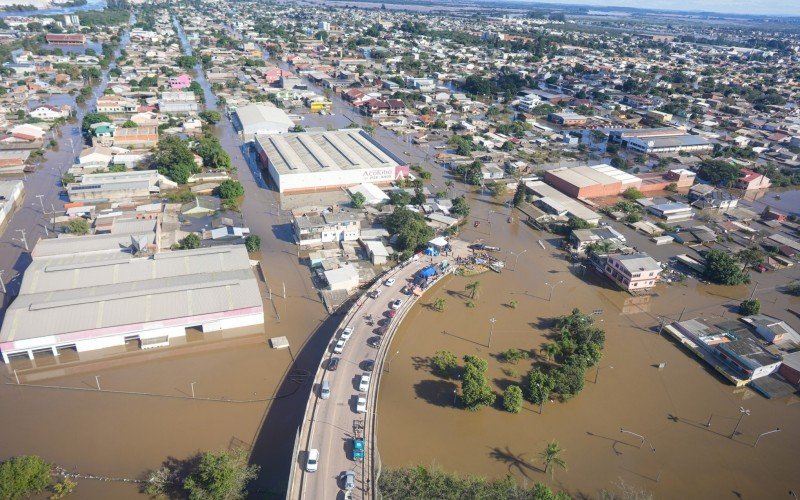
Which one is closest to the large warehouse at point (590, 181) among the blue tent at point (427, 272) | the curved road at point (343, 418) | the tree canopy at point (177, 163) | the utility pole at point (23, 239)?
the blue tent at point (427, 272)

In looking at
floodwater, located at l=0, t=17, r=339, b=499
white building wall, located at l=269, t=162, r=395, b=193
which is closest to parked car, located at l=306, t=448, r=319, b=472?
floodwater, located at l=0, t=17, r=339, b=499

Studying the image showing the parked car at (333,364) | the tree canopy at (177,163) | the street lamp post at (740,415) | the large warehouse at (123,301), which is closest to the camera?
the street lamp post at (740,415)

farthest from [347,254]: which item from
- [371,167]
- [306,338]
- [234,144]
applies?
[234,144]

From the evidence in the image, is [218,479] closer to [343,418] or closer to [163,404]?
[343,418]

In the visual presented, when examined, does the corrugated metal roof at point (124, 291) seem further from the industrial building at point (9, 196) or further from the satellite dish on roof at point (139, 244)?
the industrial building at point (9, 196)

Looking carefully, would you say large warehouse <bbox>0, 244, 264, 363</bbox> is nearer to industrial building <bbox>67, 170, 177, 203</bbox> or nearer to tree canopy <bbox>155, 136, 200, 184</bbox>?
industrial building <bbox>67, 170, 177, 203</bbox>

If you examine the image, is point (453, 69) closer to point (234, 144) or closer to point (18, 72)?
point (234, 144)

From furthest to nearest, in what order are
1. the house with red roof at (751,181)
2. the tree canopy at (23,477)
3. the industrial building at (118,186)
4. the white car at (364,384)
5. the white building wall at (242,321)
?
the house with red roof at (751,181), the industrial building at (118,186), the white building wall at (242,321), the white car at (364,384), the tree canopy at (23,477)
